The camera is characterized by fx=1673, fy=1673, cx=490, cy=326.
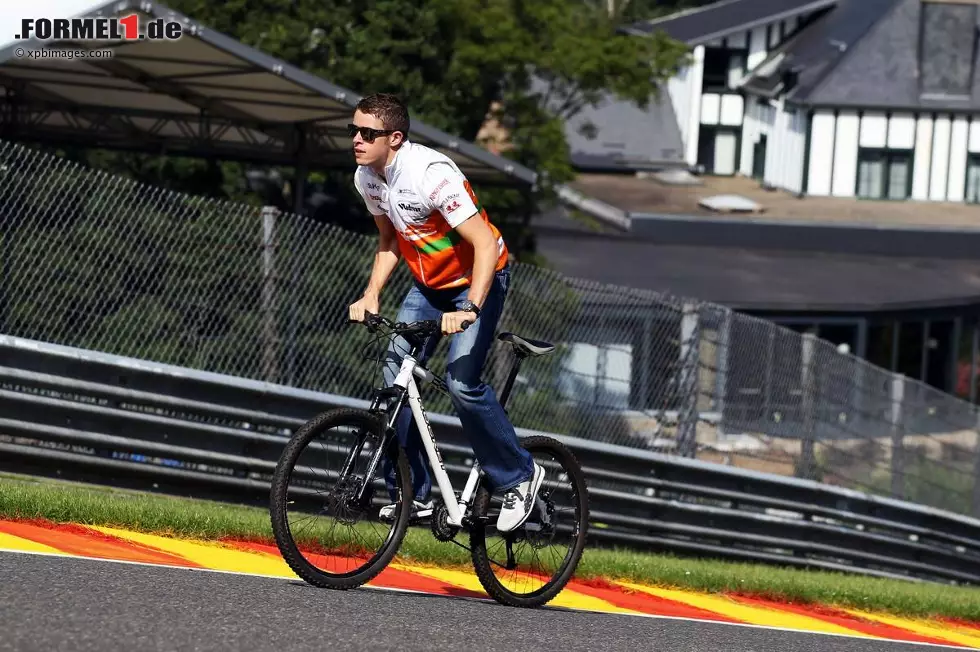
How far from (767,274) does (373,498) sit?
118 feet

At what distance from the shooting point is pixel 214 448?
32.0 feet

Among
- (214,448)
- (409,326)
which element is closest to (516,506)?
(409,326)

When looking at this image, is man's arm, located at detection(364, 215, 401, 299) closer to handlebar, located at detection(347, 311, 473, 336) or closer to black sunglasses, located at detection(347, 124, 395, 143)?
handlebar, located at detection(347, 311, 473, 336)

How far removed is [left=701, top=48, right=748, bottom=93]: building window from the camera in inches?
2623

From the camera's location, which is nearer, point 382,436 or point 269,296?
point 382,436

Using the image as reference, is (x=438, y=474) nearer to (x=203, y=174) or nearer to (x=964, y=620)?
(x=964, y=620)

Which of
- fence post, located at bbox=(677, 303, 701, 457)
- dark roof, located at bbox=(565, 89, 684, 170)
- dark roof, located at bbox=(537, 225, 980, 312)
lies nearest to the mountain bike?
fence post, located at bbox=(677, 303, 701, 457)

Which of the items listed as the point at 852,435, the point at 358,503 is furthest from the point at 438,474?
the point at 852,435

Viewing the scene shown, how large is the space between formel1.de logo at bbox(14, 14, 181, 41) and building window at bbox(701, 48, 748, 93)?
5219 centimetres

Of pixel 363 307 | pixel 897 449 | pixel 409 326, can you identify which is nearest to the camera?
pixel 409 326

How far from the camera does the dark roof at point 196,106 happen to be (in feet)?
57.9

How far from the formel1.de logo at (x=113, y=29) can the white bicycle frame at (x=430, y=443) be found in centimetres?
861

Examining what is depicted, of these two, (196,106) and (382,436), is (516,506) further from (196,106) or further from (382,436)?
(196,106)

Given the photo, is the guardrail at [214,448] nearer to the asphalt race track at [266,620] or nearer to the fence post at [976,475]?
the asphalt race track at [266,620]
